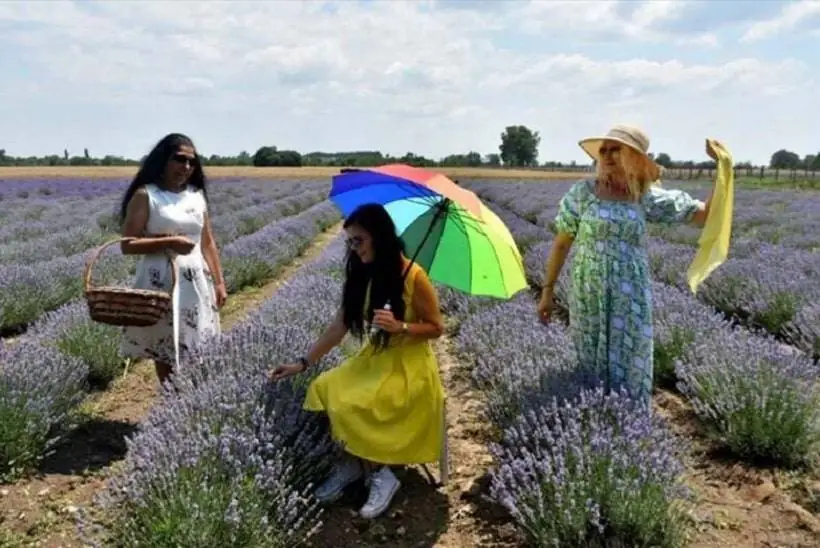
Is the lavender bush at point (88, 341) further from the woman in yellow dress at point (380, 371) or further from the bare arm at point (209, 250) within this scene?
the woman in yellow dress at point (380, 371)

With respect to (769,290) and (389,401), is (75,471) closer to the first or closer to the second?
(389,401)

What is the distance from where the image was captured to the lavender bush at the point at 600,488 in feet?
8.71

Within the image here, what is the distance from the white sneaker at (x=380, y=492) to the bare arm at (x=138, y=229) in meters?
1.46

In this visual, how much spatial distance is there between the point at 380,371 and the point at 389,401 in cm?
14

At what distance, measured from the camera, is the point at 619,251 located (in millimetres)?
3287

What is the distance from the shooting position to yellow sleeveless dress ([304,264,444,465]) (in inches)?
124

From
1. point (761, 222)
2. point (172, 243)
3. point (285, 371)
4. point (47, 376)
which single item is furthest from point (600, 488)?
point (761, 222)

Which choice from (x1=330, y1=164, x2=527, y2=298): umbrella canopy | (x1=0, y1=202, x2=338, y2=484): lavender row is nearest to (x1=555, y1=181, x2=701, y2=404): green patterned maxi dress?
(x1=330, y1=164, x2=527, y2=298): umbrella canopy

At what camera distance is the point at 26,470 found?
3527 mm

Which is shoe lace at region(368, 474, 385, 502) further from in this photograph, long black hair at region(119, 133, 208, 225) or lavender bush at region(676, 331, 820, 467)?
long black hair at region(119, 133, 208, 225)

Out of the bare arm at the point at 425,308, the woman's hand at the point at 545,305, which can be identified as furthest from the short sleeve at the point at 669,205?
the bare arm at the point at 425,308

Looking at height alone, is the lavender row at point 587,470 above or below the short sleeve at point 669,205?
below

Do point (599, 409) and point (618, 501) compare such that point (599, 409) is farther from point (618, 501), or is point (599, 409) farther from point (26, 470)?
point (26, 470)

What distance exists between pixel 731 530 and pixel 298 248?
10.1 meters
